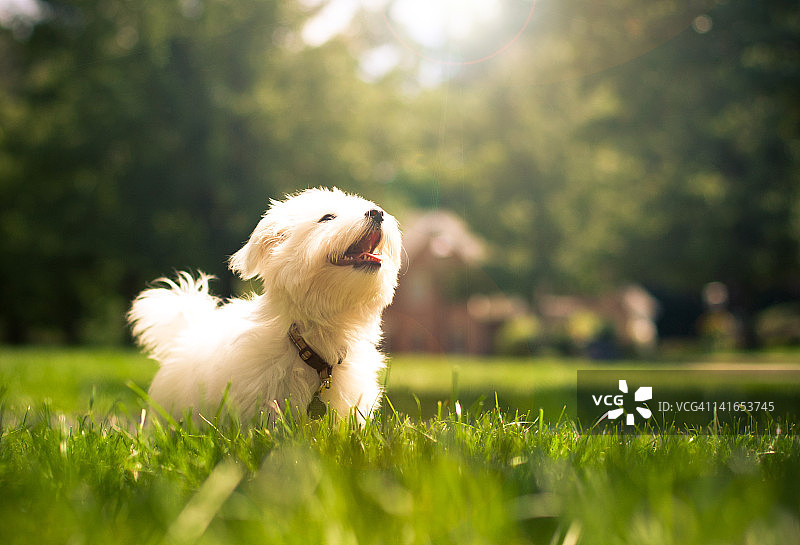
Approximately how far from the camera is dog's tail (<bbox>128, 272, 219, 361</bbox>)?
174 inches

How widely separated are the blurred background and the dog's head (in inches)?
241

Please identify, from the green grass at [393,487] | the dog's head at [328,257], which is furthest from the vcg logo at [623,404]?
the dog's head at [328,257]

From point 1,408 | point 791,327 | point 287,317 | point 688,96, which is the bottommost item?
point 791,327

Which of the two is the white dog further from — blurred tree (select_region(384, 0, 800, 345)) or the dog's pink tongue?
blurred tree (select_region(384, 0, 800, 345))

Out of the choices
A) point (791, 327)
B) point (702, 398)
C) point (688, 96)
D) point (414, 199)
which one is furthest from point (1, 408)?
point (414, 199)

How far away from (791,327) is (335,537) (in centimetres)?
4895

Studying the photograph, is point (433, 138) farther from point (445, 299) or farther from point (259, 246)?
point (259, 246)

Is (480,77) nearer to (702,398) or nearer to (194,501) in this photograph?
(702,398)

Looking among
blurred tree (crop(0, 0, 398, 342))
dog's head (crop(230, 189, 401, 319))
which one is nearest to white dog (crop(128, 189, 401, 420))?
dog's head (crop(230, 189, 401, 319))

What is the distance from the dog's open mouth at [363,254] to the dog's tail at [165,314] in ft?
4.72

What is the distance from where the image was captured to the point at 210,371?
352cm

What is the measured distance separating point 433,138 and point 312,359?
28652 millimetres

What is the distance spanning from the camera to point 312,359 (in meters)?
3.44

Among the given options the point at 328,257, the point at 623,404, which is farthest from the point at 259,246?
the point at 623,404
